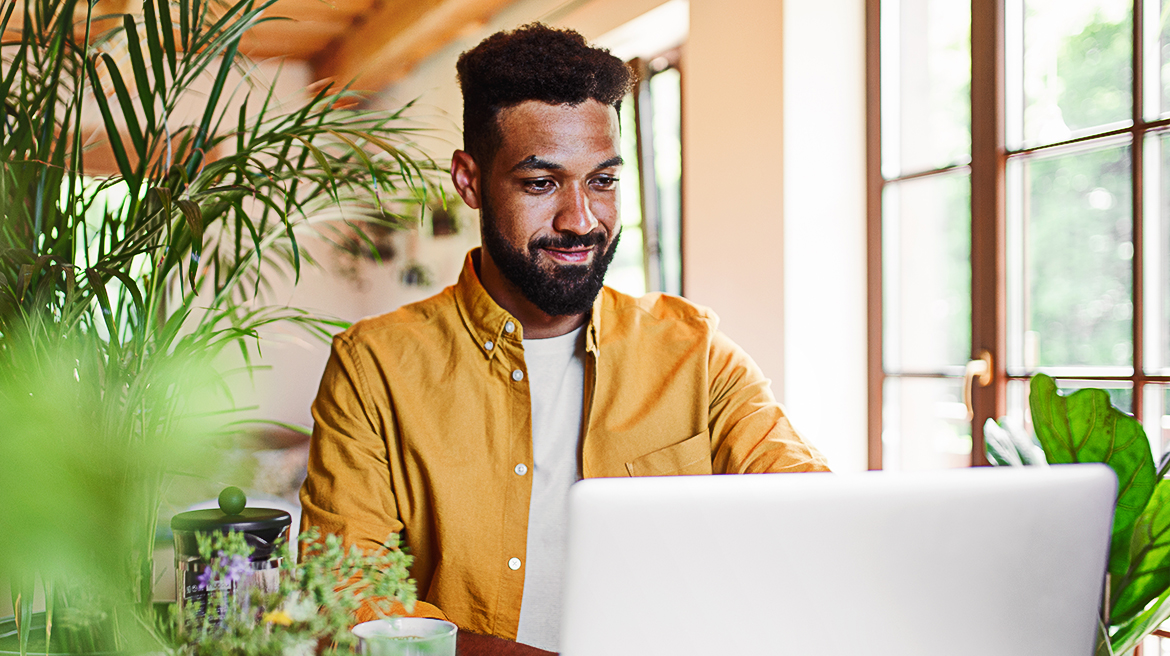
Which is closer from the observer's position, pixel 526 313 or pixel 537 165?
pixel 537 165

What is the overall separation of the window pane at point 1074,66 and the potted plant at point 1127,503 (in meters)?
1.84

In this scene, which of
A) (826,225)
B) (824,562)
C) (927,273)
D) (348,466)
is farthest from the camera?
(826,225)

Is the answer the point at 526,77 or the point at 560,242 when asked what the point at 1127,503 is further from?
the point at 526,77

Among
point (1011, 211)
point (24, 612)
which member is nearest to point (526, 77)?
point (24, 612)

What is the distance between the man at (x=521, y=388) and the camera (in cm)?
141

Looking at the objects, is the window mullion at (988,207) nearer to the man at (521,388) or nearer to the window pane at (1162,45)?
the window pane at (1162,45)

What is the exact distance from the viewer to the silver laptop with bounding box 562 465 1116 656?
52 centimetres

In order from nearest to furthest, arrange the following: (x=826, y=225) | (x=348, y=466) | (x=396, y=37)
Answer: (x=348, y=466) → (x=826, y=225) → (x=396, y=37)

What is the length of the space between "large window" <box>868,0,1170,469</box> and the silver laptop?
189cm

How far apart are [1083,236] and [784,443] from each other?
4.77 ft

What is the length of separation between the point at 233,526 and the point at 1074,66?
2.33 meters

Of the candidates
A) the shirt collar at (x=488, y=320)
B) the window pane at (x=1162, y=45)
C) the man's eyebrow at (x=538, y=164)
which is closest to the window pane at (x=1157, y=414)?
the window pane at (x=1162, y=45)

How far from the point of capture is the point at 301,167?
1601 millimetres

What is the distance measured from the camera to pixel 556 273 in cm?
148
